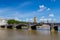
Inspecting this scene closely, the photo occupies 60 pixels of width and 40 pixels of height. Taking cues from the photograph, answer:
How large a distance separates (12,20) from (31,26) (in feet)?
137

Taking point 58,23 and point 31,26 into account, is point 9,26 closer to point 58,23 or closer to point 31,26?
point 31,26

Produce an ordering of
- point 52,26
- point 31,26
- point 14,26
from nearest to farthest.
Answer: point 52,26, point 31,26, point 14,26

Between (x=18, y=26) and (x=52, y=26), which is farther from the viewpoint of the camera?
(x=18, y=26)

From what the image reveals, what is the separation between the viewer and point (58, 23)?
58875mm

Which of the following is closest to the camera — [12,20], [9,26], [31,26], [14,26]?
[31,26]

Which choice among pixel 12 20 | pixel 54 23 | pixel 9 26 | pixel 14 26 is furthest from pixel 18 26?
pixel 12 20

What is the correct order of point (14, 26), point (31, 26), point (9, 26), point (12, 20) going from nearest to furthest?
point (31, 26), point (14, 26), point (9, 26), point (12, 20)

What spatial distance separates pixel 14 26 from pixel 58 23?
67.6 ft

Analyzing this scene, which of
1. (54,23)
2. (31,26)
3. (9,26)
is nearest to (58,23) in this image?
(54,23)

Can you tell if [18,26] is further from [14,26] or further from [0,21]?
[0,21]

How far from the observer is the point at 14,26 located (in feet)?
233

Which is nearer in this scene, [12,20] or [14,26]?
[14,26]

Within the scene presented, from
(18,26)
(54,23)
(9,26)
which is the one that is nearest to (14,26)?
(18,26)

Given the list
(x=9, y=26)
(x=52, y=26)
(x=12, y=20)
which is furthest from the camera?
(x=12, y=20)
